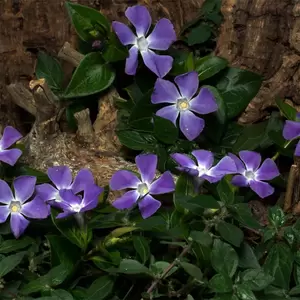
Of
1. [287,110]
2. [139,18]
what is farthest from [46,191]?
[287,110]

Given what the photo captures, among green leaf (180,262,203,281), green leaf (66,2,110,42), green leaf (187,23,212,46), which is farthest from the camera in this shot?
green leaf (187,23,212,46)

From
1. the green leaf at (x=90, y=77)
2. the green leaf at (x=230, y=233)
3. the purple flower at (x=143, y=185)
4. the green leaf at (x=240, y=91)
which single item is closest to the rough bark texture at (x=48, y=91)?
the green leaf at (x=90, y=77)

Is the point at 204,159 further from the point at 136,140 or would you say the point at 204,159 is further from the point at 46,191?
the point at 46,191

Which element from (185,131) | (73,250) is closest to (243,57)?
(185,131)

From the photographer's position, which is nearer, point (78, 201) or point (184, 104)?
point (78, 201)

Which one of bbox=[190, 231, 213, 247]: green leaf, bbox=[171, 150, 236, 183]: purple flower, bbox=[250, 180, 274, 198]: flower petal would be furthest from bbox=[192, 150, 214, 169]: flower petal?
bbox=[190, 231, 213, 247]: green leaf

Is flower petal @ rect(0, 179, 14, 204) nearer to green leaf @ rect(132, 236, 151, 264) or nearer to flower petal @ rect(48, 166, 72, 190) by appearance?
flower petal @ rect(48, 166, 72, 190)
